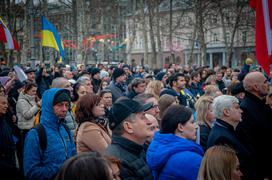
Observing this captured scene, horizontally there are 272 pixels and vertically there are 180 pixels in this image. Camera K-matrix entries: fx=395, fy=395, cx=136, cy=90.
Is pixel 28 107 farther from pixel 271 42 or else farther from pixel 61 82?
pixel 271 42

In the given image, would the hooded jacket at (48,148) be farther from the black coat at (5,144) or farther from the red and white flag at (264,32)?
the red and white flag at (264,32)

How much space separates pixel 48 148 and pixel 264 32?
2869mm

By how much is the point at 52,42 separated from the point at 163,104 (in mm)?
11149

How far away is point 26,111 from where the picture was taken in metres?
7.36

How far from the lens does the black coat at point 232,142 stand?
4293mm

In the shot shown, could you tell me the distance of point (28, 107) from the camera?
24.6 ft

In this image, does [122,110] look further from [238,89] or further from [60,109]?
[238,89]

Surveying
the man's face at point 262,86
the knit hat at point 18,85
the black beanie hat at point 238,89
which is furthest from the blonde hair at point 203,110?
the knit hat at point 18,85

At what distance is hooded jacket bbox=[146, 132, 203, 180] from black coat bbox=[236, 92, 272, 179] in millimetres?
1419

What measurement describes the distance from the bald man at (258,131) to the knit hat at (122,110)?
1.77 m

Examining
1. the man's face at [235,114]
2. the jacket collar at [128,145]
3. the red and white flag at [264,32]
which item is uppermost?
the red and white flag at [264,32]

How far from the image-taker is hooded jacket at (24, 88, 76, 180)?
413 centimetres

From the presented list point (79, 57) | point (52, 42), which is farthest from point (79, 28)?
point (52, 42)

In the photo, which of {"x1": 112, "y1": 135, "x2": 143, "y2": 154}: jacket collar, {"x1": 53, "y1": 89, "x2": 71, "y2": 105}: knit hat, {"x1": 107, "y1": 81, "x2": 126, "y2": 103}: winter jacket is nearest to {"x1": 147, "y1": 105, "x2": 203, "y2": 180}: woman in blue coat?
{"x1": 112, "y1": 135, "x2": 143, "y2": 154}: jacket collar
